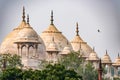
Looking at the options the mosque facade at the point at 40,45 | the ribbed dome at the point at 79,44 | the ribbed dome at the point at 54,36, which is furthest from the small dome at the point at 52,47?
the ribbed dome at the point at 79,44

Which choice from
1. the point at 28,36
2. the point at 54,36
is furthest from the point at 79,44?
the point at 28,36

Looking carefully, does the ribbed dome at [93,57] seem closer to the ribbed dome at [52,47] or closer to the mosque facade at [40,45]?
the mosque facade at [40,45]

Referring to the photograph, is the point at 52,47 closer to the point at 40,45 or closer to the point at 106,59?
the point at 40,45

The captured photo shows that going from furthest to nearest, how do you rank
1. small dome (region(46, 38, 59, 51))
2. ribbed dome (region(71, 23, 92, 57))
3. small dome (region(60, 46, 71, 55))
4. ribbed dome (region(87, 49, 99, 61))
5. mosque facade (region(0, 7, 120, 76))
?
ribbed dome (region(71, 23, 92, 57)) < ribbed dome (region(87, 49, 99, 61)) < small dome (region(60, 46, 71, 55)) < small dome (region(46, 38, 59, 51)) < mosque facade (region(0, 7, 120, 76))

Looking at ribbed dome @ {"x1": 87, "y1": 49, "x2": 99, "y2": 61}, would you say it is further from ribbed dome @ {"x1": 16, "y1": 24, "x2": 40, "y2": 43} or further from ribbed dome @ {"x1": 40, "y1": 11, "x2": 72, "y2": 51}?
ribbed dome @ {"x1": 16, "y1": 24, "x2": 40, "y2": 43}

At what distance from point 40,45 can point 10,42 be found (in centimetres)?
449

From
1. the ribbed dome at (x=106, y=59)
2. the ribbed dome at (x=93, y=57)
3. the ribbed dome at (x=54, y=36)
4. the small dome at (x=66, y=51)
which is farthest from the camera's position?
the ribbed dome at (x=106, y=59)

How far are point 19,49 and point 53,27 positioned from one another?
45.4 ft

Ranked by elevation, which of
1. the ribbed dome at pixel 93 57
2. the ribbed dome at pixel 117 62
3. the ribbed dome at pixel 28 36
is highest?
the ribbed dome at pixel 28 36

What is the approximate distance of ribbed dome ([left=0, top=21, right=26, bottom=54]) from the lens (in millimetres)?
130512

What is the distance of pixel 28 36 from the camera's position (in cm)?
12544

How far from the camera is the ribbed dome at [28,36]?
410 feet

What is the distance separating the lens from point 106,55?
152 m

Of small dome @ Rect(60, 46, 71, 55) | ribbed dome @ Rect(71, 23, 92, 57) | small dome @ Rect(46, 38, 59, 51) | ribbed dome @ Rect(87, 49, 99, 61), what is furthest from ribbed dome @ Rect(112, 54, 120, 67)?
small dome @ Rect(46, 38, 59, 51)
